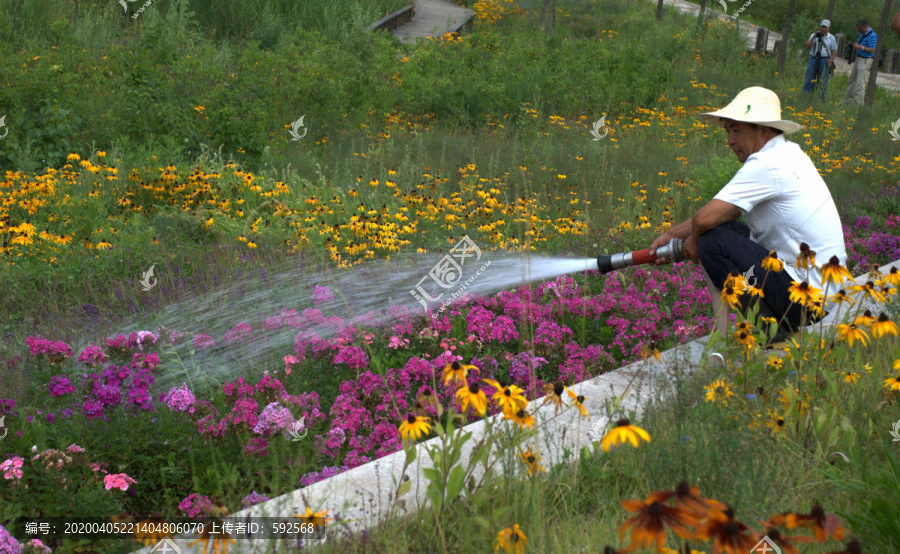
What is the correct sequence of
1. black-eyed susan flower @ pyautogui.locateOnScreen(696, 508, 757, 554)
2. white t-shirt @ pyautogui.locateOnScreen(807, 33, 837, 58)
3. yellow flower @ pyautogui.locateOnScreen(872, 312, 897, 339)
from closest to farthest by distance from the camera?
black-eyed susan flower @ pyautogui.locateOnScreen(696, 508, 757, 554) < yellow flower @ pyautogui.locateOnScreen(872, 312, 897, 339) < white t-shirt @ pyautogui.locateOnScreen(807, 33, 837, 58)

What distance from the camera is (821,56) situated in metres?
14.4

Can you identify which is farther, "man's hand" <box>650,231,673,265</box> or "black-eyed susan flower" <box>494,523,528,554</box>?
"man's hand" <box>650,231,673,265</box>

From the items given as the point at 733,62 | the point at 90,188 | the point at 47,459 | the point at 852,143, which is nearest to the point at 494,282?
the point at 47,459

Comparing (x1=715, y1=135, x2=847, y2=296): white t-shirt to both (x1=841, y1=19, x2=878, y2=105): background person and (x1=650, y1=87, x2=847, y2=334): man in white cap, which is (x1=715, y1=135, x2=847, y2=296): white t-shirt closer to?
(x1=650, y1=87, x2=847, y2=334): man in white cap

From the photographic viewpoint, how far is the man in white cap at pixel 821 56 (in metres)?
14.3

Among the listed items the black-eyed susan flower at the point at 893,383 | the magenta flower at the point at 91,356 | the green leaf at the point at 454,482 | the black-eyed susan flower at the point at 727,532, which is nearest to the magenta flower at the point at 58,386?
the magenta flower at the point at 91,356

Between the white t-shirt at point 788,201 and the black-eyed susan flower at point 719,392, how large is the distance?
1.19 m

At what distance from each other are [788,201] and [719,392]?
1.48 metres

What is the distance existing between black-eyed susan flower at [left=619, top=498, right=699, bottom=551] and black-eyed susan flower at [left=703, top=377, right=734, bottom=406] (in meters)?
1.38

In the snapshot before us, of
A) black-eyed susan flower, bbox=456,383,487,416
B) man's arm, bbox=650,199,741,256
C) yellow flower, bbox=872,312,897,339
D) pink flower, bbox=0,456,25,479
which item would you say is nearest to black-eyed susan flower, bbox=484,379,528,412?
black-eyed susan flower, bbox=456,383,487,416

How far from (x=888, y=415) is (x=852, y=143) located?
355 inches

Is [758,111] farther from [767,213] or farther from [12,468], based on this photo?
[12,468]

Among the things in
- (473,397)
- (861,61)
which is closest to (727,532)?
(473,397)

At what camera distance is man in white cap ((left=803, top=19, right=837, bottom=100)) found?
1430 cm
